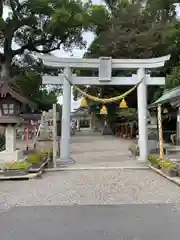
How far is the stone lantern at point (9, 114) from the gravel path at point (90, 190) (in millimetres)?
2245

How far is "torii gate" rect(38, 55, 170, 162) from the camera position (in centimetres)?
1614

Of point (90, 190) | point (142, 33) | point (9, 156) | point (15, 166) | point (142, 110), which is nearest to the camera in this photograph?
point (90, 190)

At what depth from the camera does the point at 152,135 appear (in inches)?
875

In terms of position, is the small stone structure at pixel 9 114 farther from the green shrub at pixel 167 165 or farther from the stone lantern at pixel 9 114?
the green shrub at pixel 167 165

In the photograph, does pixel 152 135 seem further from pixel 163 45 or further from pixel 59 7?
pixel 59 7

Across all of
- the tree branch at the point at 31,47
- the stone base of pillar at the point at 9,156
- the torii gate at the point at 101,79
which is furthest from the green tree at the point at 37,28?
the stone base of pillar at the point at 9,156

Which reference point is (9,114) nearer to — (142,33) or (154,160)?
(154,160)

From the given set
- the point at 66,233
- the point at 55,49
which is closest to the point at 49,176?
the point at 66,233

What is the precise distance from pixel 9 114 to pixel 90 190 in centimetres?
608

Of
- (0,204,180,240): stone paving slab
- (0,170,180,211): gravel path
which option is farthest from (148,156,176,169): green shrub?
(0,204,180,240): stone paving slab

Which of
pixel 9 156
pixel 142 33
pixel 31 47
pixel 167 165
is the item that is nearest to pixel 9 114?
pixel 9 156

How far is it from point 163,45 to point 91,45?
29.1 ft

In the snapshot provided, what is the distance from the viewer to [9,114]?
14.1 meters

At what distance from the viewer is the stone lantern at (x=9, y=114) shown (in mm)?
13750
